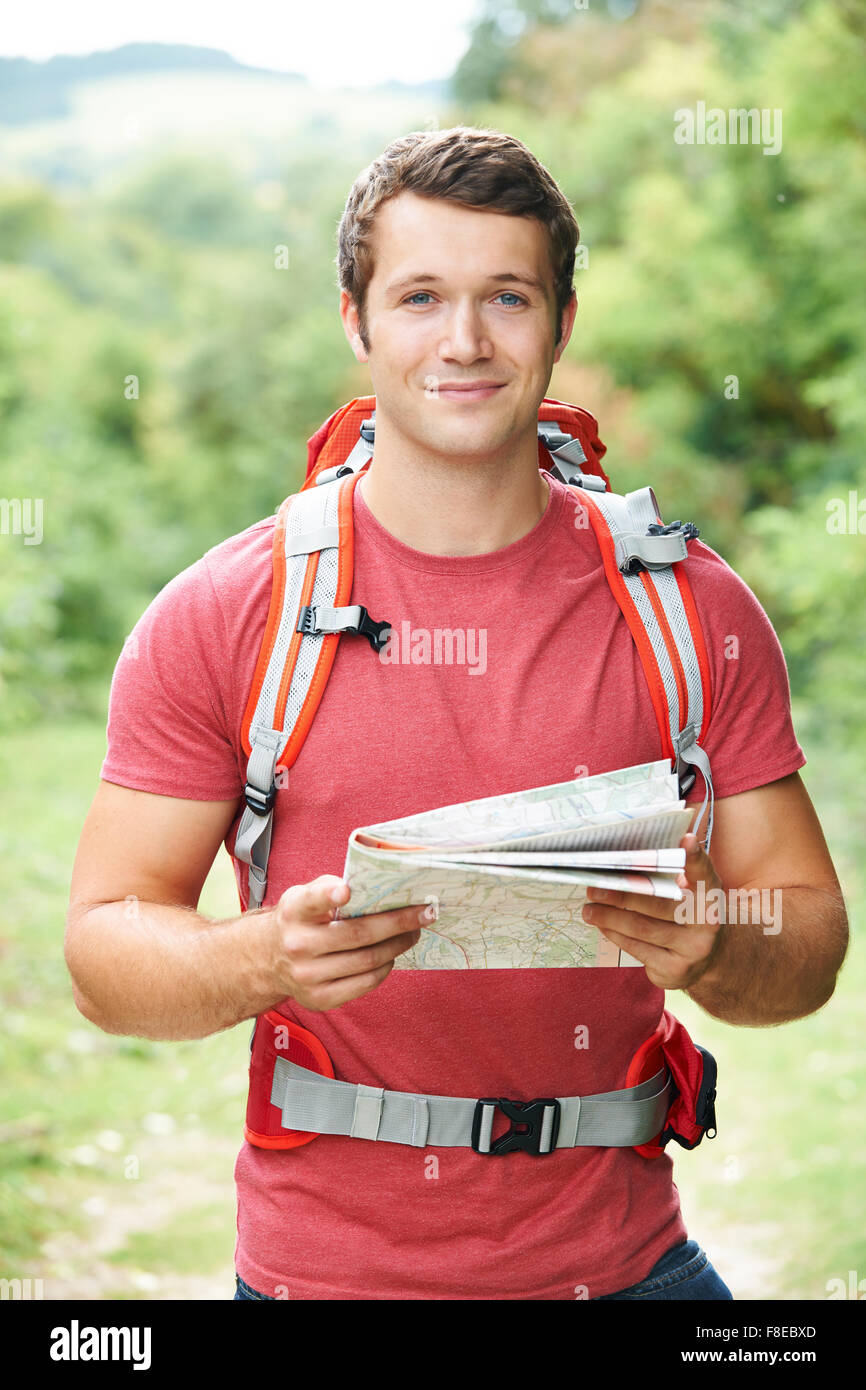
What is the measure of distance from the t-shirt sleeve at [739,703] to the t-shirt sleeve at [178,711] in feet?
2.12

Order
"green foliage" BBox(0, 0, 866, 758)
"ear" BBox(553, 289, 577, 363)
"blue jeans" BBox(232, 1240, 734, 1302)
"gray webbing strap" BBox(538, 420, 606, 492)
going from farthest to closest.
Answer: "green foliage" BBox(0, 0, 866, 758) < "gray webbing strap" BBox(538, 420, 606, 492) < "ear" BBox(553, 289, 577, 363) < "blue jeans" BBox(232, 1240, 734, 1302)

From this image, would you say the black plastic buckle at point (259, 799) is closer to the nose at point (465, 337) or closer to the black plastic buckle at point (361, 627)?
the black plastic buckle at point (361, 627)

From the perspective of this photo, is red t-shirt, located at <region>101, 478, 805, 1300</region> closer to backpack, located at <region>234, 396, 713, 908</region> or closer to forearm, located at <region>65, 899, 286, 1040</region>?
backpack, located at <region>234, 396, 713, 908</region>

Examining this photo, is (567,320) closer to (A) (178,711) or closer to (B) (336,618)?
(B) (336,618)

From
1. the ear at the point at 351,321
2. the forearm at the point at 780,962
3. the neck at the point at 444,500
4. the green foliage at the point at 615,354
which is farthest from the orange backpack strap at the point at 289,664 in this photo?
the green foliage at the point at 615,354

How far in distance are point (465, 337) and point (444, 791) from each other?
0.60 metres

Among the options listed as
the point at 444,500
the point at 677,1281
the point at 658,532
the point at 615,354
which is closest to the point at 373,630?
the point at 444,500

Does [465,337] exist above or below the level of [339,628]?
above

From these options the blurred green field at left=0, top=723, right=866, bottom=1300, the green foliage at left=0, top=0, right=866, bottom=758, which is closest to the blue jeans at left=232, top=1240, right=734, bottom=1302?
the blurred green field at left=0, top=723, right=866, bottom=1300

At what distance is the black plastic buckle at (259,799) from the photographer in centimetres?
184

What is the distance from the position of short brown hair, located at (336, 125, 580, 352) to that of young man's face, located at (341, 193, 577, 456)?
0.07 feet

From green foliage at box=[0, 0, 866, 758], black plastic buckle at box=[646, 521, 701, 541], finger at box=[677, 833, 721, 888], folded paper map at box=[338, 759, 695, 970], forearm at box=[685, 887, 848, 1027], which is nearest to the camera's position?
folded paper map at box=[338, 759, 695, 970]

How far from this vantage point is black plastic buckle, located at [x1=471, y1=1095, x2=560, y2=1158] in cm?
186

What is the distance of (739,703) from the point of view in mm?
1979
